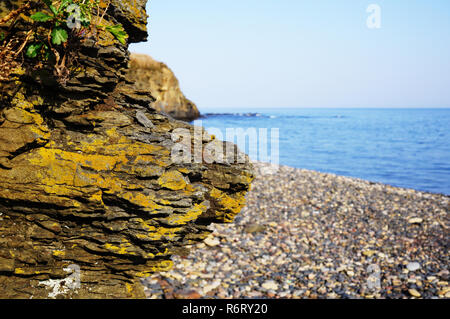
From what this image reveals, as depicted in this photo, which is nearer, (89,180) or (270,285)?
(89,180)

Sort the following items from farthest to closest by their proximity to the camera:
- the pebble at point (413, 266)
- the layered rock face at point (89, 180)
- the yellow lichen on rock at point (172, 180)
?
the pebble at point (413, 266) < the yellow lichen on rock at point (172, 180) < the layered rock face at point (89, 180)

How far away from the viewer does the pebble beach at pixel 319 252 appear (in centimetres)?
1066

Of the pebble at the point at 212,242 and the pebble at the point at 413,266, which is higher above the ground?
the pebble at the point at 212,242

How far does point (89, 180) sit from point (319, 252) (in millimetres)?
11311

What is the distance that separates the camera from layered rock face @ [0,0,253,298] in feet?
14.1

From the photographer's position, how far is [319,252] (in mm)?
13344

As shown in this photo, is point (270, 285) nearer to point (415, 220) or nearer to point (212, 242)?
point (212, 242)

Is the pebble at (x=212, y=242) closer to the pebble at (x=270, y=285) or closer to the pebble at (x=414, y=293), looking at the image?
the pebble at (x=270, y=285)

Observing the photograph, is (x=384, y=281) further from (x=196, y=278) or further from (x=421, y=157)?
(x=421, y=157)

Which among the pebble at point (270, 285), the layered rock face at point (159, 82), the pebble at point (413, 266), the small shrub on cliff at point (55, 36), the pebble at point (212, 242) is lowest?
the pebble at point (413, 266)

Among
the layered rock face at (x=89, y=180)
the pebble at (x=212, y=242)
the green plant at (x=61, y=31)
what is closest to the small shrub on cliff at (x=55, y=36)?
the green plant at (x=61, y=31)

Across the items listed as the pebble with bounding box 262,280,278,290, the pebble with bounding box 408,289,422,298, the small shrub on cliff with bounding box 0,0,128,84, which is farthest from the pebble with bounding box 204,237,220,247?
the small shrub on cliff with bounding box 0,0,128,84

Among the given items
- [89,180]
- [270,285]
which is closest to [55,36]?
[89,180]

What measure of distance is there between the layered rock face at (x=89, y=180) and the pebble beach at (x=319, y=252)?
5.54 metres
